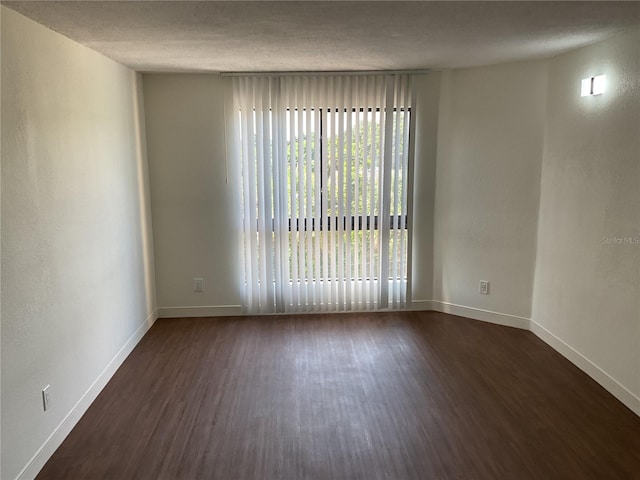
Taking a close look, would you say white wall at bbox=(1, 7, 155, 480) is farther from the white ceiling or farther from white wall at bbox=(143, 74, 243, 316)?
white wall at bbox=(143, 74, 243, 316)

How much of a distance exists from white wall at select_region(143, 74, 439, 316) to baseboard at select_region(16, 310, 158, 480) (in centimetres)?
75

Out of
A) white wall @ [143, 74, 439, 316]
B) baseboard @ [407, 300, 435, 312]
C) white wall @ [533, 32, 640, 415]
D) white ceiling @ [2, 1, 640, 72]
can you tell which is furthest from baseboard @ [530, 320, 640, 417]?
white ceiling @ [2, 1, 640, 72]

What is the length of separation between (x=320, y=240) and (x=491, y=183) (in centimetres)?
165

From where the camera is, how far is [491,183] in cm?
458

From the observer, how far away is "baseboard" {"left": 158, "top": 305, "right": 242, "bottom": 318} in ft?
16.6

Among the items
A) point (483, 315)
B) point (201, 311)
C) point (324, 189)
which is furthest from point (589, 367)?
point (201, 311)

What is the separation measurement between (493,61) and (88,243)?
3395 millimetres

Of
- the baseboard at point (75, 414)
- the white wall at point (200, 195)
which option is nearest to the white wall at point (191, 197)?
the white wall at point (200, 195)

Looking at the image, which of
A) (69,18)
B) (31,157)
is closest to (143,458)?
(31,157)

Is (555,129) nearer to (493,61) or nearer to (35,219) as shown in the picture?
(493,61)

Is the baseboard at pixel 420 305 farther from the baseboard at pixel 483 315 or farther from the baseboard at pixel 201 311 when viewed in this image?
the baseboard at pixel 201 311

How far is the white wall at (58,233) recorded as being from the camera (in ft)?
7.95

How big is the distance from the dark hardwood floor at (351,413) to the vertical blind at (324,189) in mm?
600

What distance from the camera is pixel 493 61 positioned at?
4184 millimetres
